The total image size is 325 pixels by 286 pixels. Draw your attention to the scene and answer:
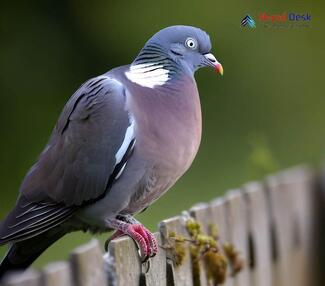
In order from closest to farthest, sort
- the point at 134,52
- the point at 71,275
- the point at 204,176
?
the point at 71,275, the point at 134,52, the point at 204,176

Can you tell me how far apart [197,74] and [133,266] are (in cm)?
291

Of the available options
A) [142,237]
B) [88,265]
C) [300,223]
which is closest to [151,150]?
[142,237]

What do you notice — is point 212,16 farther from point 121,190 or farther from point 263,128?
point 121,190

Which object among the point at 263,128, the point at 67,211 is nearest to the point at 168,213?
the point at 263,128

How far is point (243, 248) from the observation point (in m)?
4.02

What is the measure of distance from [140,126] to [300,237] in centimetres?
234

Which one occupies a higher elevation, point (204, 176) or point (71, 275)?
point (71, 275)

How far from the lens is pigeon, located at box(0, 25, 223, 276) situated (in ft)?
10.3

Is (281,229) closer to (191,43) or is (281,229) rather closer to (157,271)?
(191,43)

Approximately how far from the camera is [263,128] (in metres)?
6.50

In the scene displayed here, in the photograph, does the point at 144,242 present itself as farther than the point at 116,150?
No

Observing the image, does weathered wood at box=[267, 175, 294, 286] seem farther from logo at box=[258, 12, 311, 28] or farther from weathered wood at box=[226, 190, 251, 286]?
logo at box=[258, 12, 311, 28]

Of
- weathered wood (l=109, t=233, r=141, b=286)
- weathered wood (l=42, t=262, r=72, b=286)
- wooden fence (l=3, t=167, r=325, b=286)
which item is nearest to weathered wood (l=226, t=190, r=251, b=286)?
wooden fence (l=3, t=167, r=325, b=286)

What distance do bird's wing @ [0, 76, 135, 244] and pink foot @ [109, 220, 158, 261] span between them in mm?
170
